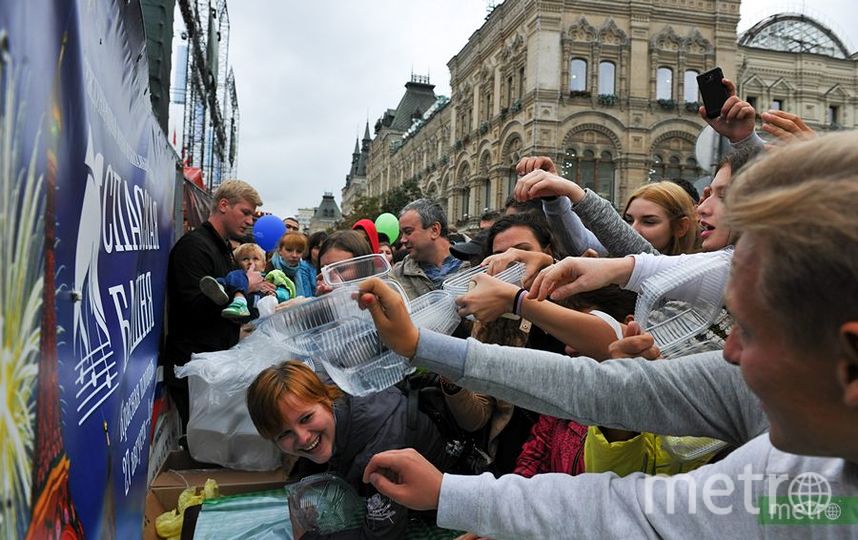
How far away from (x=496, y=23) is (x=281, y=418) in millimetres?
30948

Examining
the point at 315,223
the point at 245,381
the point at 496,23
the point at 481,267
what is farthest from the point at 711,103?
the point at 315,223

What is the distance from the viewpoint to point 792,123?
2.25m

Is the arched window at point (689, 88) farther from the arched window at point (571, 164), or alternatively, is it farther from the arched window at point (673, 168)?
the arched window at point (571, 164)

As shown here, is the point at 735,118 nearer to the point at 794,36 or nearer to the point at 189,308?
the point at 189,308

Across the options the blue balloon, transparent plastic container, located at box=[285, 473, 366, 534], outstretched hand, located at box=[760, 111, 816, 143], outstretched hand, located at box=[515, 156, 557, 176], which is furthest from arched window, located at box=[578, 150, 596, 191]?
transparent plastic container, located at box=[285, 473, 366, 534]

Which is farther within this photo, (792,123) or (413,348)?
(792,123)

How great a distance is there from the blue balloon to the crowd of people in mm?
4487

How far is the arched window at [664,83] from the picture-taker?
88.6ft

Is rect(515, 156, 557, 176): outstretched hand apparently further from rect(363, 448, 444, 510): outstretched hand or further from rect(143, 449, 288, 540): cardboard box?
rect(143, 449, 288, 540): cardboard box

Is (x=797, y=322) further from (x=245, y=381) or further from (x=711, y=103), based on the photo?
(x=245, y=381)

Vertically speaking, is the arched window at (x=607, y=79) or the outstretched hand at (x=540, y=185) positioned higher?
the arched window at (x=607, y=79)

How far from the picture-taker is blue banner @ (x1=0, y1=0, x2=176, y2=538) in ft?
3.53

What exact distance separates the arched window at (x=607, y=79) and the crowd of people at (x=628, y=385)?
26.3 meters

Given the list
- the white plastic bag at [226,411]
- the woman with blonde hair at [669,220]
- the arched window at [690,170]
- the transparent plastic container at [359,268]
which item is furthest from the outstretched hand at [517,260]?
the arched window at [690,170]
